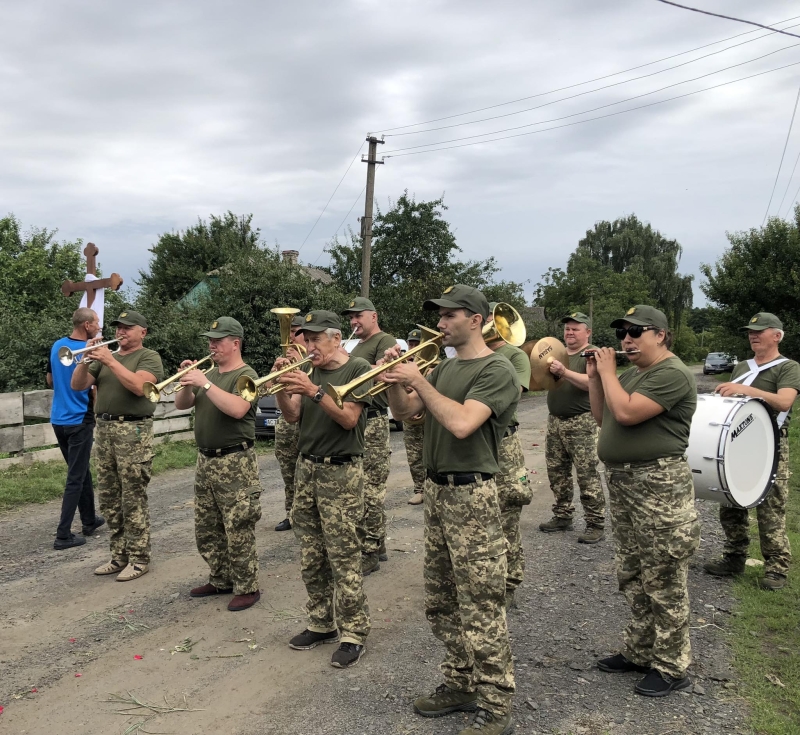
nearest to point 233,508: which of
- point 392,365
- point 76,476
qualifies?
point 392,365

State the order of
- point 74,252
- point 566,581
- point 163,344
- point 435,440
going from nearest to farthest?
point 435,440
point 566,581
point 163,344
point 74,252

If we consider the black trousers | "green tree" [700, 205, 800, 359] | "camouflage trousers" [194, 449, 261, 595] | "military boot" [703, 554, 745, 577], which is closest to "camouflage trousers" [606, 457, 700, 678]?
"military boot" [703, 554, 745, 577]

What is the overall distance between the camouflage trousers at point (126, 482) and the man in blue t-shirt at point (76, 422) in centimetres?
102

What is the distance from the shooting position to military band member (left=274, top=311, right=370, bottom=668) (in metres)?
4.33

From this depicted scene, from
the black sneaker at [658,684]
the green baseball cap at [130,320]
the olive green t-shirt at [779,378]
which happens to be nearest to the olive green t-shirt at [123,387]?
the green baseball cap at [130,320]

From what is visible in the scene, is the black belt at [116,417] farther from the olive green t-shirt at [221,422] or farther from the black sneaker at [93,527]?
the black sneaker at [93,527]

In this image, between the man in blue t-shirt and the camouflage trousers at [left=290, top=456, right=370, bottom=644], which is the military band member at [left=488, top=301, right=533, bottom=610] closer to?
the camouflage trousers at [left=290, top=456, right=370, bottom=644]

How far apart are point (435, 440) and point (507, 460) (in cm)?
160

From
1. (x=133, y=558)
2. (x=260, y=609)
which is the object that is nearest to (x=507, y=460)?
(x=260, y=609)

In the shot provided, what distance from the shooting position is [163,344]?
13.6 m

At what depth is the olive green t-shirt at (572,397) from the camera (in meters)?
6.92

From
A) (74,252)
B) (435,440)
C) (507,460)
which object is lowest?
(507,460)

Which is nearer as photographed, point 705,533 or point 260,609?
point 260,609

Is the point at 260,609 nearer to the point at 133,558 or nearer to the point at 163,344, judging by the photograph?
the point at 133,558
